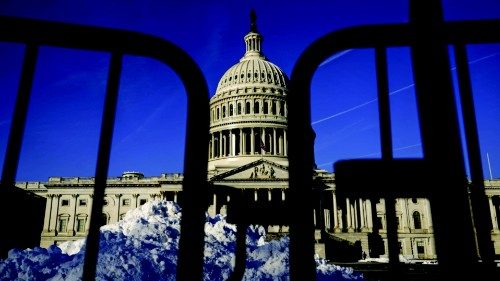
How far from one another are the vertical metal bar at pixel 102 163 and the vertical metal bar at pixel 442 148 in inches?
66.3

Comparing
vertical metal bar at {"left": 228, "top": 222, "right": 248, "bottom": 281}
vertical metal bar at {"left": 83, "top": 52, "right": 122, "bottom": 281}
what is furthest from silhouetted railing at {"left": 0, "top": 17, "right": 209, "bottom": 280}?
vertical metal bar at {"left": 228, "top": 222, "right": 248, "bottom": 281}

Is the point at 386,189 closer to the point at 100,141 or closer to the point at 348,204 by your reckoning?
the point at 100,141

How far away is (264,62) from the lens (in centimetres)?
7775

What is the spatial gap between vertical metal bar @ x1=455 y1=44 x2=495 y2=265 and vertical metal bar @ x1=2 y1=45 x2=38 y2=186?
2.49 meters

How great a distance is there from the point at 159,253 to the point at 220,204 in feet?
127

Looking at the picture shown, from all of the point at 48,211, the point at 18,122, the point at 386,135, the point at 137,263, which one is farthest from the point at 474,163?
the point at 48,211

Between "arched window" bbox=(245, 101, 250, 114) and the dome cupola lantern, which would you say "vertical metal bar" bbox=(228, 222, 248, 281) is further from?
the dome cupola lantern

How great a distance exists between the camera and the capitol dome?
64688 mm

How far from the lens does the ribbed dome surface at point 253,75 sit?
73.2 meters

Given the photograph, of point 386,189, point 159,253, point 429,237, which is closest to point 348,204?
point 429,237

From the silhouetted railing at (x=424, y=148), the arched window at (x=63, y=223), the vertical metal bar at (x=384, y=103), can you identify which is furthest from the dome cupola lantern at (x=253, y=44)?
the silhouetted railing at (x=424, y=148)

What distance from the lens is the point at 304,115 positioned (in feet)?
7.55

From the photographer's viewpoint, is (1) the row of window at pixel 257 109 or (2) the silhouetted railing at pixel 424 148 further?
(1) the row of window at pixel 257 109

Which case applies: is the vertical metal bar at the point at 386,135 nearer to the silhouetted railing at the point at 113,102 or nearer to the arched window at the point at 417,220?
the silhouetted railing at the point at 113,102
